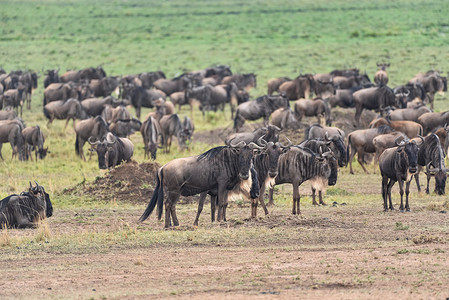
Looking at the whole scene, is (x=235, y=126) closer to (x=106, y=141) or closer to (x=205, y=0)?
(x=106, y=141)

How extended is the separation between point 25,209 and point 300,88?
1865 centimetres

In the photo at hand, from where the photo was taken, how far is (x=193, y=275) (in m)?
9.12

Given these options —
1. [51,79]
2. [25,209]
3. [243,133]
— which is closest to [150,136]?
[243,133]

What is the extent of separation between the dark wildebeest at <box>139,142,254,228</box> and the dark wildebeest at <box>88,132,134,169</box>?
284 inches

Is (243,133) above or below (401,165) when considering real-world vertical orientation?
below

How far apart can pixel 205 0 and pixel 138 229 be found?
72140 mm

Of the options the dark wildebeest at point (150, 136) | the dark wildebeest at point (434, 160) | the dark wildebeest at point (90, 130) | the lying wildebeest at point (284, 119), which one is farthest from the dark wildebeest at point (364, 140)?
the dark wildebeest at point (90, 130)

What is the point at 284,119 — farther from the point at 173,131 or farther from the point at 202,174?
the point at 202,174

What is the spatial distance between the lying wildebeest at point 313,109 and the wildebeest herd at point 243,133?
33mm

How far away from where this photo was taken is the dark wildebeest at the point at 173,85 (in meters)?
36.6

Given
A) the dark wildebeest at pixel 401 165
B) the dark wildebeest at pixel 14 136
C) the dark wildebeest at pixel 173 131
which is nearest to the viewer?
the dark wildebeest at pixel 401 165

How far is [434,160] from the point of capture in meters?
16.8

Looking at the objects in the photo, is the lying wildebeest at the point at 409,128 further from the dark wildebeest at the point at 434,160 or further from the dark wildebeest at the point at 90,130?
the dark wildebeest at the point at 90,130

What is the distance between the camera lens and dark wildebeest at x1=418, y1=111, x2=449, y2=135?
2260 centimetres
